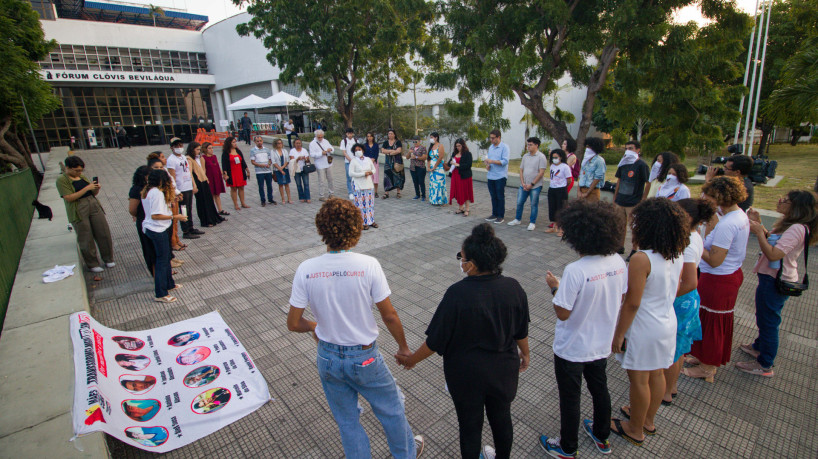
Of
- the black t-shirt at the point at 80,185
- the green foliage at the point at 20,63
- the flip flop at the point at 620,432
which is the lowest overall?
the flip flop at the point at 620,432

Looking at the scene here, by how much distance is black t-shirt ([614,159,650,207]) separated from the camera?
6.25m

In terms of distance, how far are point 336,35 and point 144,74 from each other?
82.1 feet

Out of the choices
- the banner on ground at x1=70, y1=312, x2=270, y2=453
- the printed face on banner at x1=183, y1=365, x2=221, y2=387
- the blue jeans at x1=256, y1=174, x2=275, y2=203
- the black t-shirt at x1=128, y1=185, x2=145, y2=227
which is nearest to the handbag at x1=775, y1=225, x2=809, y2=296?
the banner on ground at x1=70, y1=312, x2=270, y2=453

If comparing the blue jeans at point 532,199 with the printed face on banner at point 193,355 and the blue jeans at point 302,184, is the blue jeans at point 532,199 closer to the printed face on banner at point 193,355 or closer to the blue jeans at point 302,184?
the blue jeans at point 302,184

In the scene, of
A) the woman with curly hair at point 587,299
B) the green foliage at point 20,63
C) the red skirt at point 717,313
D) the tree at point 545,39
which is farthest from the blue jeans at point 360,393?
the green foliage at point 20,63

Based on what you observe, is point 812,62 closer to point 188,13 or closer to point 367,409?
point 367,409

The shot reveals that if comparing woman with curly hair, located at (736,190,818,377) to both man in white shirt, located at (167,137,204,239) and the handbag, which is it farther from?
man in white shirt, located at (167,137,204,239)

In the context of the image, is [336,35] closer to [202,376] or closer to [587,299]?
[202,376]

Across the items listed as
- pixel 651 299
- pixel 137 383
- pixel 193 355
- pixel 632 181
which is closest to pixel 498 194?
pixel 632 181

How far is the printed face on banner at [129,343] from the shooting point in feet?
12.0

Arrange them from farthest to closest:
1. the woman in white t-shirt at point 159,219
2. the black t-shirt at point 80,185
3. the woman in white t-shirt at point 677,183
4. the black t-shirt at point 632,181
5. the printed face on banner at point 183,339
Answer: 1. the black t-shirt at point 632,181
2. the black t-shirt at point 80,185
3. the woman in white t-shirt at point 677,183
4. the woman in white t-shirt at point 159,219
5. the printed face on banner at point 183,339

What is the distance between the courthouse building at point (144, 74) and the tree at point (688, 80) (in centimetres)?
1633

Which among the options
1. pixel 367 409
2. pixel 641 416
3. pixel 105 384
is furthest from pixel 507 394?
pixel 105 384

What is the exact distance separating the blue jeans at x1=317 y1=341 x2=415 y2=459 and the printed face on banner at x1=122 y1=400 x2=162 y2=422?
5.25 ft
